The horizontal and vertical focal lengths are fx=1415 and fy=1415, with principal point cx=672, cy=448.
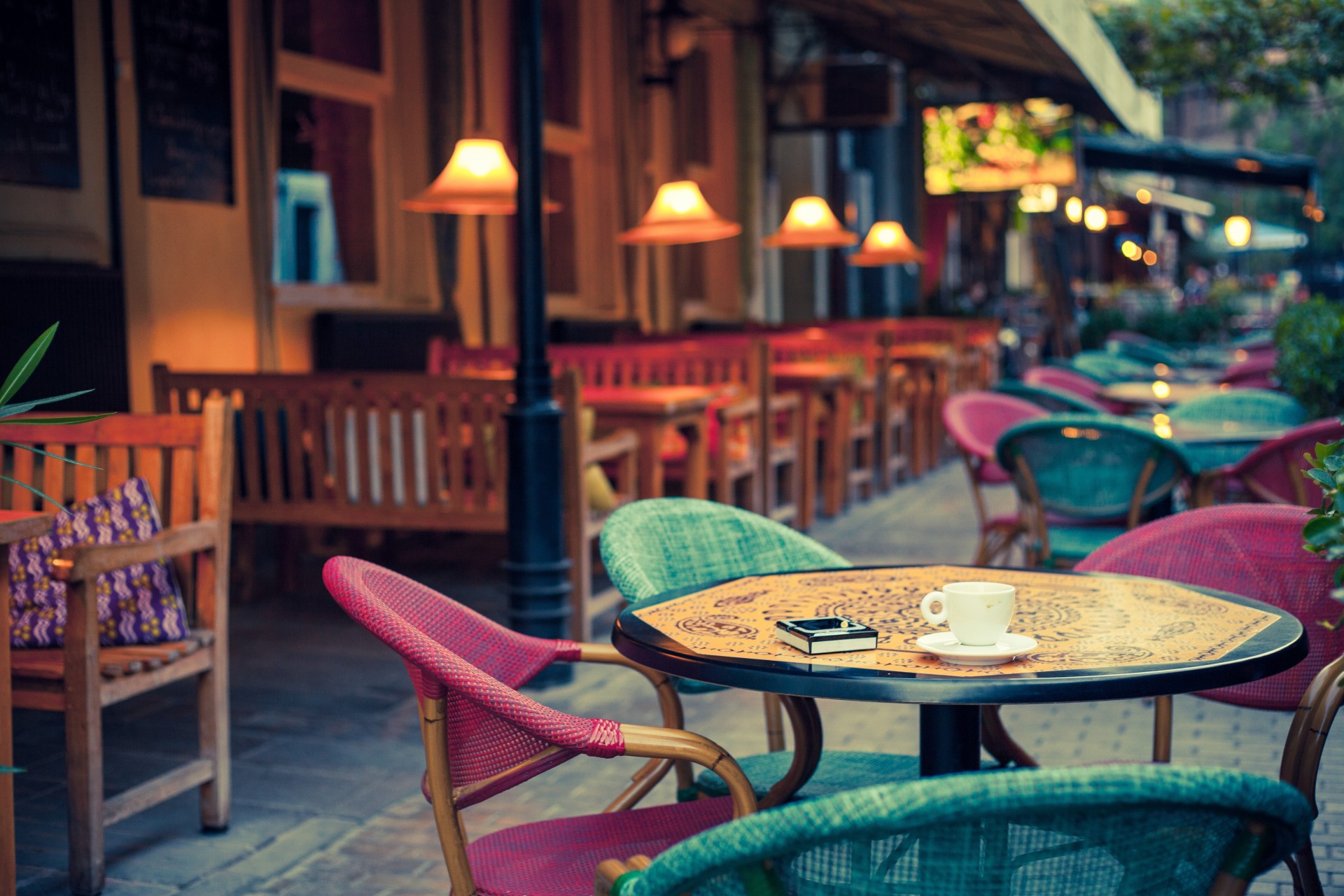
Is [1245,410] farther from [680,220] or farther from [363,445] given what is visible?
[363,445]

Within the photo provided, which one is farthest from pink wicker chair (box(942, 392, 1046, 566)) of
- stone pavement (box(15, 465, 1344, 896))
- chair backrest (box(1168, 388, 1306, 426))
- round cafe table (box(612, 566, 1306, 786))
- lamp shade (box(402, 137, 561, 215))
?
round cafe table (box(612, 566, 1306, 786))

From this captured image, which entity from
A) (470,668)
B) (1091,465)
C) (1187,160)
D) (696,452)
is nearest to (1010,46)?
(1187,160)

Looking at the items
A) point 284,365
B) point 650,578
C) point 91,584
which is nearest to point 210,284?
point 284,365

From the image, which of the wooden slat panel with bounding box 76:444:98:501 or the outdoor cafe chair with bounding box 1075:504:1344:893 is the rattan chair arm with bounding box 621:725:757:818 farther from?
the wooden slat panel with bounding box 76:444:98:501

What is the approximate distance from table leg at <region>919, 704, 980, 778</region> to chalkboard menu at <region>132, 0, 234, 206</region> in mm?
5036

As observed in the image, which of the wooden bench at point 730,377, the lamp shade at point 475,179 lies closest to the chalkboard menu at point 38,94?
the lamp shade at point 475,179

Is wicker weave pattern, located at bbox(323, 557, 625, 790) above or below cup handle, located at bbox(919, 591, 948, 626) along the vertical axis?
below

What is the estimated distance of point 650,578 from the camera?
2594 millimetres

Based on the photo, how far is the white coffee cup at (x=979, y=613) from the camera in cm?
180

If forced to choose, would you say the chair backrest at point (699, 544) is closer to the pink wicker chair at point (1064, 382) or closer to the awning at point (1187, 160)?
the pink wicker chair at point (1064, 382)

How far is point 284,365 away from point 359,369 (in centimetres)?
47

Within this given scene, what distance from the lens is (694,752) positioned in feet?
5.89

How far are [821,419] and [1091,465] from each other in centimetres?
408

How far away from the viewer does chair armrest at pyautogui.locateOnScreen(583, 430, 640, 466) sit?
4988mm
